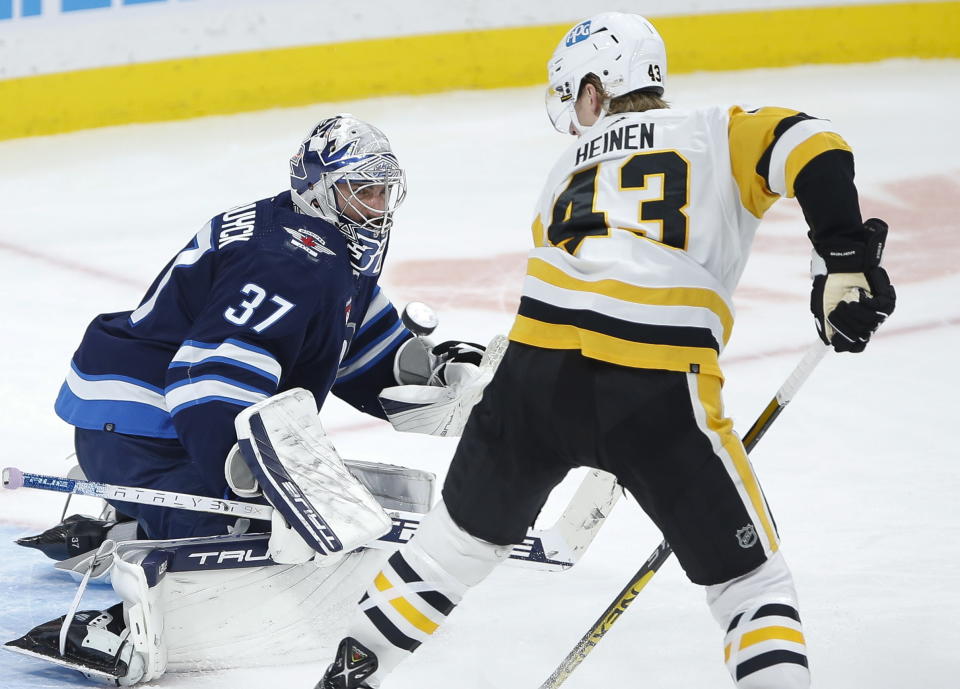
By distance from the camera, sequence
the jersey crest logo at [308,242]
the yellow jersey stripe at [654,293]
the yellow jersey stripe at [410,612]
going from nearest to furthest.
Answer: the yellow jersey stripe at [654,293] < the yellow jersey stripe at [410,612] < the jersey crest logo at [308,242]

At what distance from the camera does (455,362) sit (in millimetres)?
3029

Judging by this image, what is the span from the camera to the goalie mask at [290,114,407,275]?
2.63 meters

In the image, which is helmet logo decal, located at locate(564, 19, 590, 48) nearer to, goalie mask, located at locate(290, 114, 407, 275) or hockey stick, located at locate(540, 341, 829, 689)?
goalie mask, located at locate(290, 114, 407, 275)

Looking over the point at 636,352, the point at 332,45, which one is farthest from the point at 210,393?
the point at 332,45

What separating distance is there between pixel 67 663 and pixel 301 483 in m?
0.53

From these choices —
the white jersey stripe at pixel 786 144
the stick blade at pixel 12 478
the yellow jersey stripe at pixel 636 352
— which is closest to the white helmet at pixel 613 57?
the white jersey stripe at pixel 786 144

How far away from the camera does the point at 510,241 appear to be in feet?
17.9

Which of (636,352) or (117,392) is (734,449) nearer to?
(636,352)

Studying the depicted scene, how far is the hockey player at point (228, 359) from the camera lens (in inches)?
94.9

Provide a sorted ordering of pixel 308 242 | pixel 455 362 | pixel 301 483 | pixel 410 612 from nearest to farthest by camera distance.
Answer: pixel 410 612, pixel 301 483, pixel 308 242, pixel 455 362

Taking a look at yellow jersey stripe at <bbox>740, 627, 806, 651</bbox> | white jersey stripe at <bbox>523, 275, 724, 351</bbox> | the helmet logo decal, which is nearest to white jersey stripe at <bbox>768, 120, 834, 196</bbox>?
white jersey stripe at <bbox>523, 275, 724, 351</bbox>

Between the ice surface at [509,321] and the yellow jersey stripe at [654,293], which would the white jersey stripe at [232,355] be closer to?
the ice surface at [509,321]

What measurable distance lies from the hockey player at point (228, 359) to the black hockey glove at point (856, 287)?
36.2 inches

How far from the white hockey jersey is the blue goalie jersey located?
63cm
